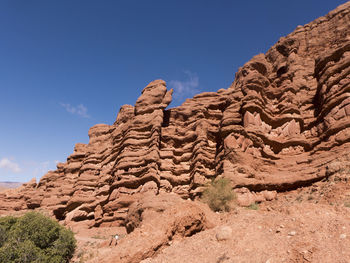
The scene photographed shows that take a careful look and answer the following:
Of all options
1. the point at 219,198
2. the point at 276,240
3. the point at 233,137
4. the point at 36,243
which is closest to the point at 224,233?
the point at 276,240

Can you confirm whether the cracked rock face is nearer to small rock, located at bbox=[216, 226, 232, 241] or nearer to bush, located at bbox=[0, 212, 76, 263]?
bush, located at bbox=[0, 212, 76, 263]

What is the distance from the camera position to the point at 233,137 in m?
29.6

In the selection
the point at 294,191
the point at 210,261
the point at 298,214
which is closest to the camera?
the point at 210,261

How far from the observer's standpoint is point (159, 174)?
34.3m

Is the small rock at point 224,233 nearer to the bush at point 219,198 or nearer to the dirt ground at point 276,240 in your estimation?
the dirt ground at point 276,240

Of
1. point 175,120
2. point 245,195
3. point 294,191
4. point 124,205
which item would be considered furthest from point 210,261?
point 175,120

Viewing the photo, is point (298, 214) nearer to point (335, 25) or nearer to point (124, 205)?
point (124, 205)

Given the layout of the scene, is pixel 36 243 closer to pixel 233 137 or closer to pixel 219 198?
pixel 219 198

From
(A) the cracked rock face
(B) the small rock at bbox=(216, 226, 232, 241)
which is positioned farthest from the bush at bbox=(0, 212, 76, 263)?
(B) the small rock at bbox=(216, 226, 232, 241)

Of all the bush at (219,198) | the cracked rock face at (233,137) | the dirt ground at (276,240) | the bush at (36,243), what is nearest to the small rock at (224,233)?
the dirt ground at (276,240)

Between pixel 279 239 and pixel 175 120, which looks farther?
pixel 175 120

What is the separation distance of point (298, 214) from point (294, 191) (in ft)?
52.3

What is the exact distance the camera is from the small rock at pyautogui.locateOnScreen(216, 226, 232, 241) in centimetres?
880

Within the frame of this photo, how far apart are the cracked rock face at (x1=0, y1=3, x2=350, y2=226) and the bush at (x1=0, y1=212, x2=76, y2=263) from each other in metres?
11.5
